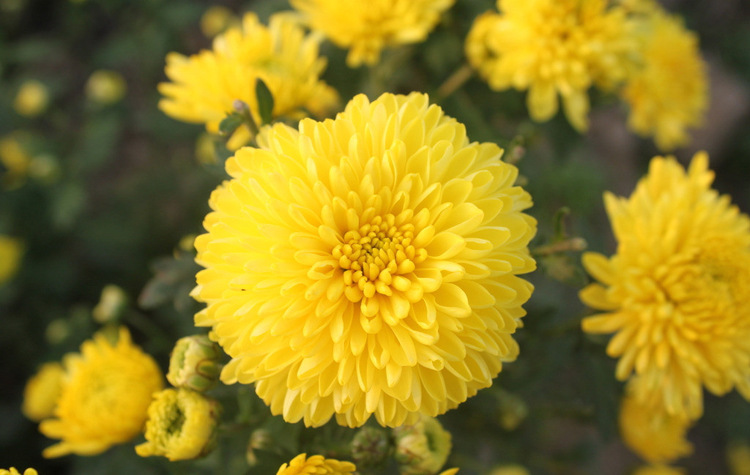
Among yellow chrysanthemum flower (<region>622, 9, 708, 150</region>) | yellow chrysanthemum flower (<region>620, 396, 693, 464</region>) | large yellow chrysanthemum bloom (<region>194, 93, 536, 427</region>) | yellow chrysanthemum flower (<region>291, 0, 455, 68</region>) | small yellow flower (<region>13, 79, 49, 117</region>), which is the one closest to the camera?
large yellow chrysanthemum bloom (<region>194, 93, 536, 427</region>)

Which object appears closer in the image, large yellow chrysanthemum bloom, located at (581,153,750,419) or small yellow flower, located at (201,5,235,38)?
large yellow chrysanthemum bloom, located at (581,153,750,419)

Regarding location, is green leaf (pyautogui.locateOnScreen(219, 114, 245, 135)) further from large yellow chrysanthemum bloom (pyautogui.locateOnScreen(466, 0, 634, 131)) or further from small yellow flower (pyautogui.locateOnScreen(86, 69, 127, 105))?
small yellow flower (pyautogui.locateOnScreen(86, 69, 127, 105))

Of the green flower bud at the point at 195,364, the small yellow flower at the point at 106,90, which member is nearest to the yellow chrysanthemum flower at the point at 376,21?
the green flower bud at the point at 195,364

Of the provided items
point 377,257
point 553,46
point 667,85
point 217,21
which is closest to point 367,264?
point 377,257

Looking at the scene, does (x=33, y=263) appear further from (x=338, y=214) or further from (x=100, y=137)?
(x=338, y=214)

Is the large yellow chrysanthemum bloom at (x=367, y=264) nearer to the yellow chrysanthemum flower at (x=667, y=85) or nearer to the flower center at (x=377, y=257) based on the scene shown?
the flower center at (x=377, y=257)

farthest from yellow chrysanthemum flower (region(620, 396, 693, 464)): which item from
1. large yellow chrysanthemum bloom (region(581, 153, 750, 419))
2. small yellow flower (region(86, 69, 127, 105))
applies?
small yellow flower (region(86, 69, 127, 105))

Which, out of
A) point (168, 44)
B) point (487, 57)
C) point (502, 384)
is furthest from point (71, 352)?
point (487, 57)
